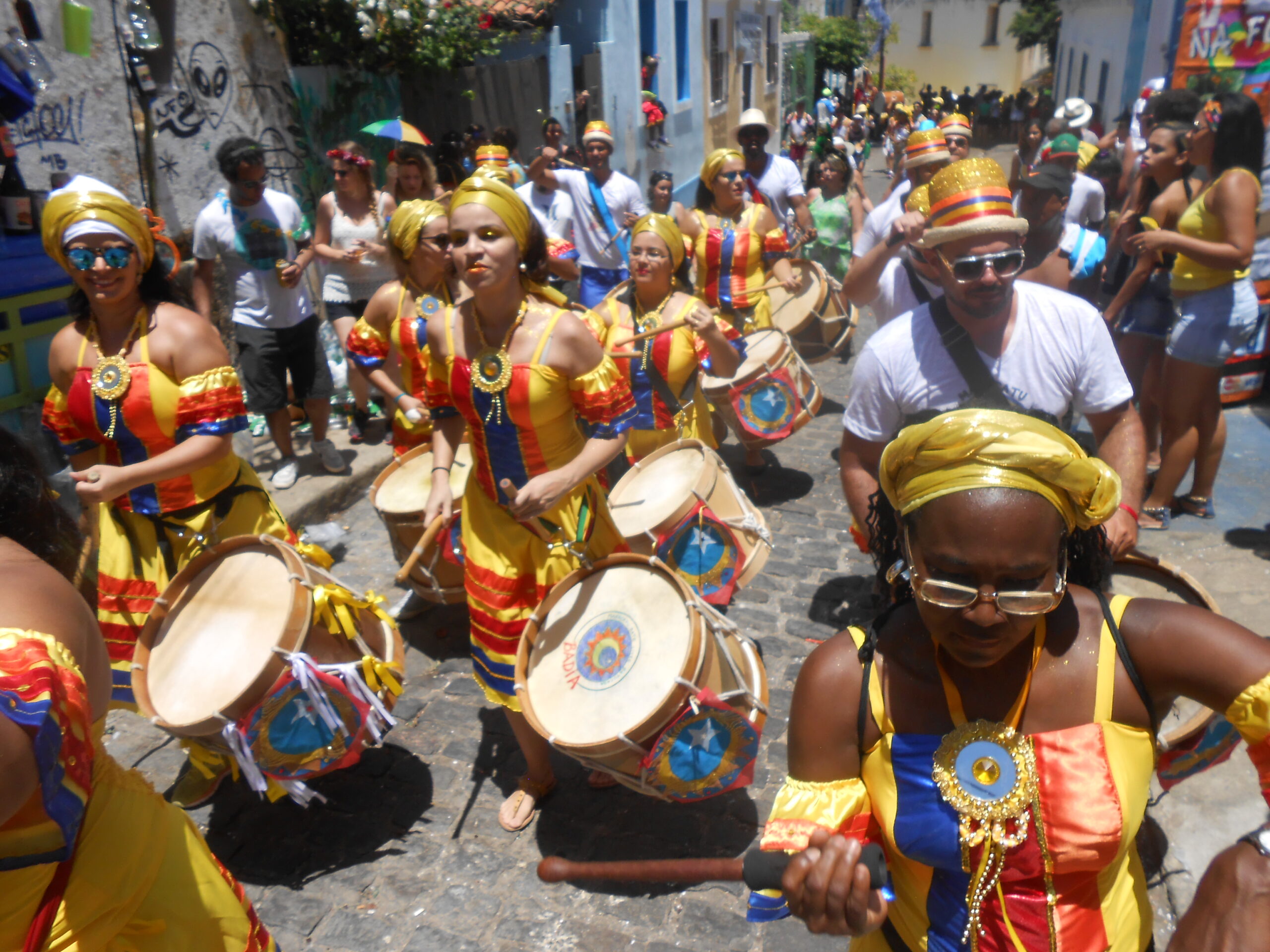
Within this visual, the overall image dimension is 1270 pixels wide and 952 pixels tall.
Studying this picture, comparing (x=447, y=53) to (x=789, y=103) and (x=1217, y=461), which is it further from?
(x=789, y=103)

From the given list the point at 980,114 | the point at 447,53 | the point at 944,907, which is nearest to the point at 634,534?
the point at 944,907

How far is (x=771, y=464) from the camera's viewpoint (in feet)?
22.7

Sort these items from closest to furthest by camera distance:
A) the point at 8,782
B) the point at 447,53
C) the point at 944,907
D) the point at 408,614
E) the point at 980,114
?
the point at 8,782 → the point at 944,907 → the point at 408,614 → the point at 447,53 → the point at 980,114

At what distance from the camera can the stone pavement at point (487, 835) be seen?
9.87ft

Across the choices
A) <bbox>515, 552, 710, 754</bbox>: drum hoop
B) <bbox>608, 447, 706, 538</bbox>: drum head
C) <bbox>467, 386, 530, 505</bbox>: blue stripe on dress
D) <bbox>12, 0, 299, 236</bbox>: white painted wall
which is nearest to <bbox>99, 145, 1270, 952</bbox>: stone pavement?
<bbox>515, 552, 710, 754</bbox>: drum hoop

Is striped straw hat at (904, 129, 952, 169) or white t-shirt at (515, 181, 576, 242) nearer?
striped straw hat at (904, 129, 952, 169)

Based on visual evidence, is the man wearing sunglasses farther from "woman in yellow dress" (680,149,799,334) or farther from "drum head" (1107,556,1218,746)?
"woman in yellow dress" (680,149,799,334)

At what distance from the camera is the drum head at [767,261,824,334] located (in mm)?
7301

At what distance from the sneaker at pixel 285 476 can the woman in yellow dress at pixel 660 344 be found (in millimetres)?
2535

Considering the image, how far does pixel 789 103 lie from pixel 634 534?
2882cm

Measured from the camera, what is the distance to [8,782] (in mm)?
1401

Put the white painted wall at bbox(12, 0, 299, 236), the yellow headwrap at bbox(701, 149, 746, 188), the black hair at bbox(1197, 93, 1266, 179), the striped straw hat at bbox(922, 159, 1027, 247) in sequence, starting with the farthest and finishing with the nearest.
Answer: the yellow headwrap at bbox(701, 149, 746, 188) → the white painted wall at bbox(12, 0, 299, 236) → the black hair at bbox(1197, 93, 1266, 179) → the striped straw hat at bbox(922, 159, 1027, 247)

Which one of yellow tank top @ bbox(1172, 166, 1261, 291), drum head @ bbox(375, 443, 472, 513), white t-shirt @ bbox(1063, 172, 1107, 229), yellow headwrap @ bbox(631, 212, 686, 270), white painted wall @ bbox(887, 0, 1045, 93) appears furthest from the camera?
white painted wall @ bbox(887, 0, 1045, 93)

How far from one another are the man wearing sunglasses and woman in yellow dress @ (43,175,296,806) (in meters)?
2.27
